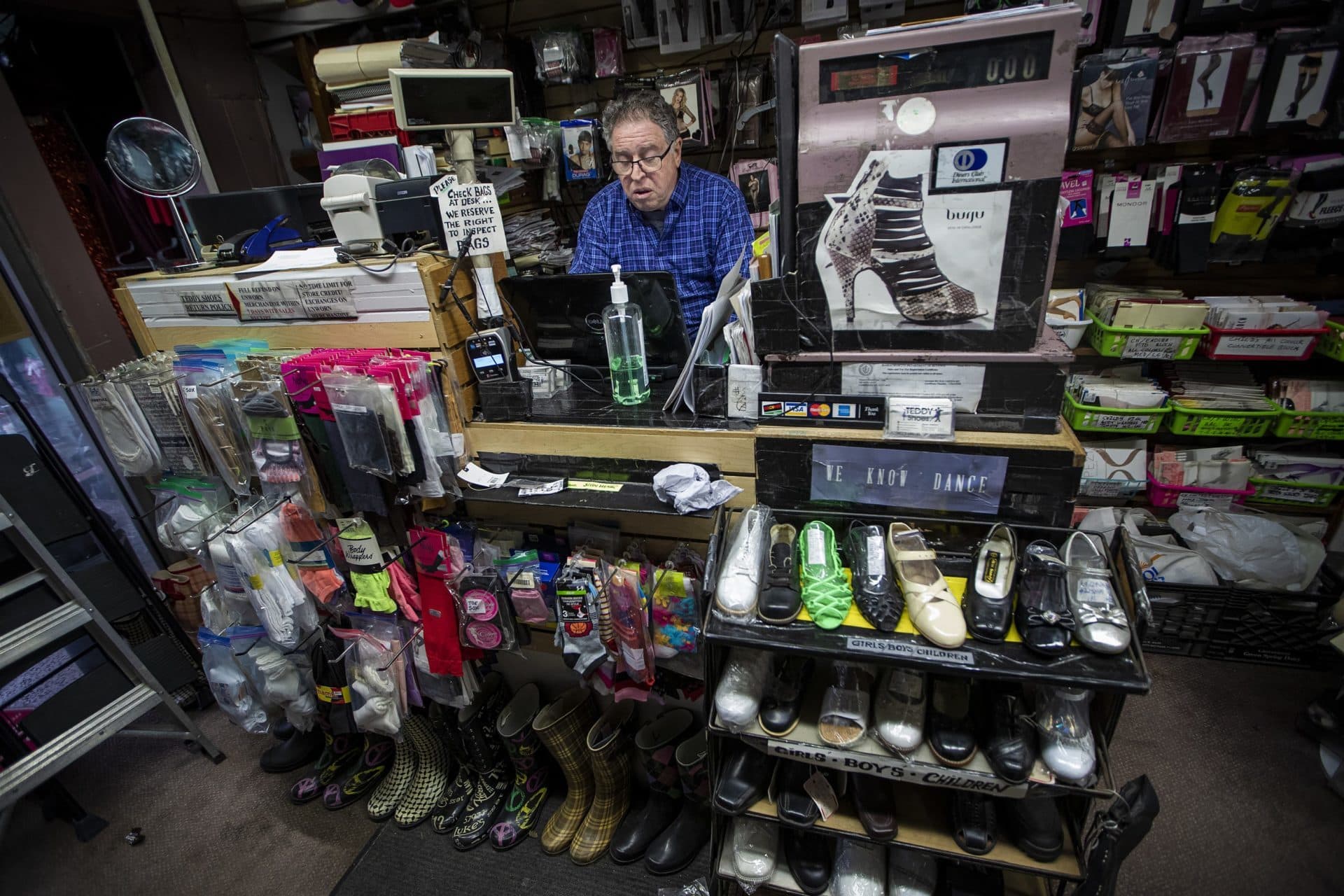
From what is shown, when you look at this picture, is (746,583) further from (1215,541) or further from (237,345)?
(1215,541)

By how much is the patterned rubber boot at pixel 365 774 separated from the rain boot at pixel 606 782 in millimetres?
798

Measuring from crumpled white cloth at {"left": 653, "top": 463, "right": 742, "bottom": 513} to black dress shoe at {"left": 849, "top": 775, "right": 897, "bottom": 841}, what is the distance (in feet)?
2.33

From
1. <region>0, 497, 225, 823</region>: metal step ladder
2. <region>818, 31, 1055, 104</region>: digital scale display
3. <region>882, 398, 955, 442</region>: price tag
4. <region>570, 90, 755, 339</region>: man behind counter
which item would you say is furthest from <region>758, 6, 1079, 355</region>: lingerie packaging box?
<region>0, 497, 225, 823</region>: metal step ladder

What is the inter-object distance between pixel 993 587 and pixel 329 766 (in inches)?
91.5

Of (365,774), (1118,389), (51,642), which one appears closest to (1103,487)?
(1118,389)

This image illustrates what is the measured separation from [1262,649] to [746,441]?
2.52 m

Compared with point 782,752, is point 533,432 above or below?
above

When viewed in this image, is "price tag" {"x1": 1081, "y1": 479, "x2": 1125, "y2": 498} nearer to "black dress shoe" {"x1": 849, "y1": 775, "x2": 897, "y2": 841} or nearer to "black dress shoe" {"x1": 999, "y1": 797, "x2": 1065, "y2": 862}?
"black dress shoe" {"x1": 999, "y1": 797, "x2": 1065, "y2": 862}

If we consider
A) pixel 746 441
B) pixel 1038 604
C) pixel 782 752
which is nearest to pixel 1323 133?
pixel 1038 604

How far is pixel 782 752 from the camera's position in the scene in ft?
3.90

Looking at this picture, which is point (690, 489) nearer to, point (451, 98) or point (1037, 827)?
point (1037, 827)

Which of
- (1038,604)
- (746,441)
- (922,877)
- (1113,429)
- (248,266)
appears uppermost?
(248,266)

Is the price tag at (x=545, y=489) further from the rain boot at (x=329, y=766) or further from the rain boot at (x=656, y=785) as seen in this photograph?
the rain boot at (x=329, y=766)

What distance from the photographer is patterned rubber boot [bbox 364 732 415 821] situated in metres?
2.02
